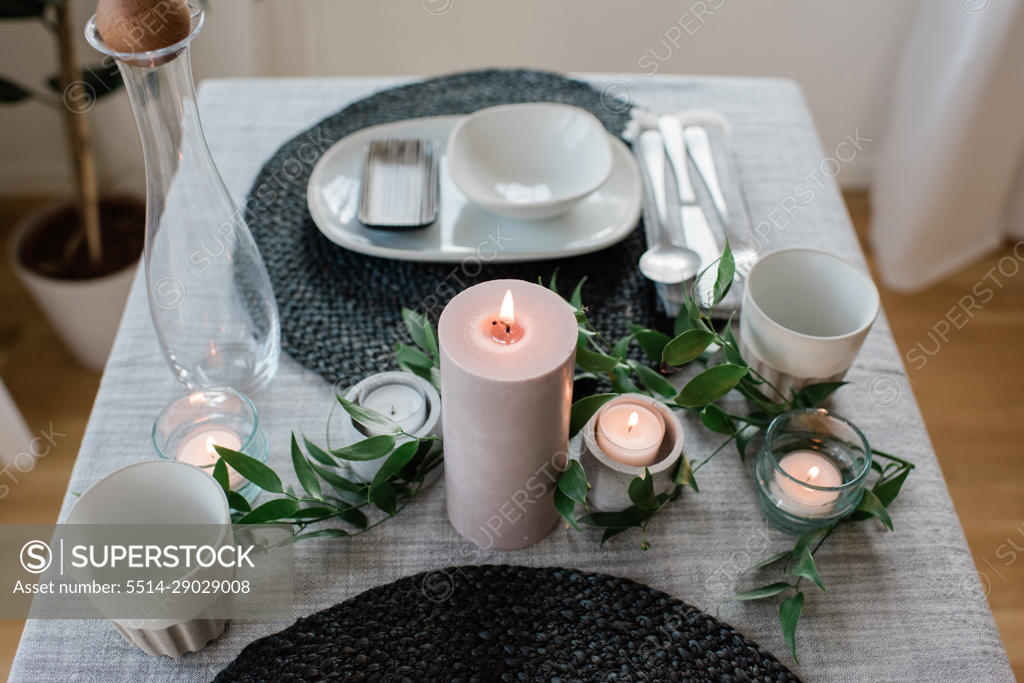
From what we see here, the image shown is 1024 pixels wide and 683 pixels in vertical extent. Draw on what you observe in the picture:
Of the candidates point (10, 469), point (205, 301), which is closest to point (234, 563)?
point (205, 301)

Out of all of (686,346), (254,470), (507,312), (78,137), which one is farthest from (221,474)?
(78,137)

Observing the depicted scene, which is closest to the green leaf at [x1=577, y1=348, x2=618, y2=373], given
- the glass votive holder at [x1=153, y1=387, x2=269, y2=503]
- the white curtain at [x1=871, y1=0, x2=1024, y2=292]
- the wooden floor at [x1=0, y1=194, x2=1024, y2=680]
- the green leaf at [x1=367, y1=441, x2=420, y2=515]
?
the green leaf at [x1=367, y1=441, x2=420, y2=515]

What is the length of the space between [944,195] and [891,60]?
34 centimetres

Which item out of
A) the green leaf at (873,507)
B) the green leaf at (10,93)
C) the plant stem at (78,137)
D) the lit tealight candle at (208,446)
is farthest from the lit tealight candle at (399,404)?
the green leaf at (10,93)

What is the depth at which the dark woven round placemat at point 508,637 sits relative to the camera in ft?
1.76

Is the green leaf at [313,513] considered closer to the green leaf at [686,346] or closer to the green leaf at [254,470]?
the green leaf at [254,470]

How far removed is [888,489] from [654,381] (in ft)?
0.61

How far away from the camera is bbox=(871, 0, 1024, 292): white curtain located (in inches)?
56.3

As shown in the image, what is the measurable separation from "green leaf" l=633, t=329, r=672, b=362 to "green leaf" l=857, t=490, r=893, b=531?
0.18 metres

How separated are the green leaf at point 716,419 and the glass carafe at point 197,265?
36 cm

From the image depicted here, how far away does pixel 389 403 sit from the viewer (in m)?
0.63

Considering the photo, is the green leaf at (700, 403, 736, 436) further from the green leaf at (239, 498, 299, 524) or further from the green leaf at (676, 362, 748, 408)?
the green leaf at (239, 498, 299, 524)

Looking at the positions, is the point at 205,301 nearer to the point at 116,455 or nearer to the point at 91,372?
the point at 116,455

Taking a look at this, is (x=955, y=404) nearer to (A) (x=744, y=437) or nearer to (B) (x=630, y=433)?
(A) (x=744, y=437)
